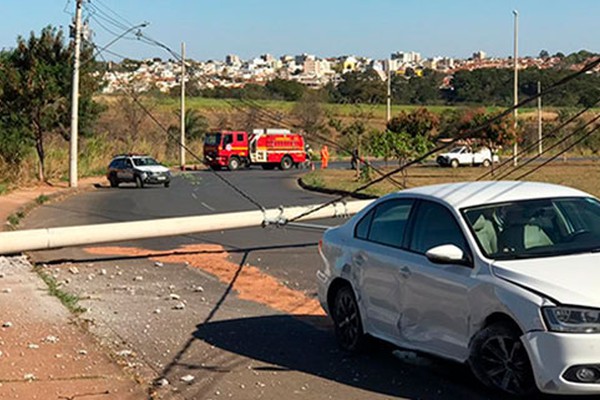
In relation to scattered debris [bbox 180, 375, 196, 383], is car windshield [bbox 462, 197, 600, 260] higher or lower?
higher

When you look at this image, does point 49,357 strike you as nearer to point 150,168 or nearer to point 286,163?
point 150,168

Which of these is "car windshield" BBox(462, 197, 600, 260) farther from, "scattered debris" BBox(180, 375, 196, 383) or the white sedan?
"scattered debris" BBox(180, 375, 196, 383)

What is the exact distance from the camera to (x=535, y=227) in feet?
25.5

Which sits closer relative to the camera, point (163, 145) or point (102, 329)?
point (102, 329)

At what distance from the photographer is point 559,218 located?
7930 mm

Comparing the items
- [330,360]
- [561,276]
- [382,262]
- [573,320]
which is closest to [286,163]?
[330,360]

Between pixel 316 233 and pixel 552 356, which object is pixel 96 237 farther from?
pixel 552 356

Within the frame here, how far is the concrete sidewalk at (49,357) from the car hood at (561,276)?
2960 millimetres

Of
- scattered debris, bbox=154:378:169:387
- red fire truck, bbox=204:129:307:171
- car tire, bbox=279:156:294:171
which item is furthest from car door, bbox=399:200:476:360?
car tire, bbox=279:156:294:171

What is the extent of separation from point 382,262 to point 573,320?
2.29 m

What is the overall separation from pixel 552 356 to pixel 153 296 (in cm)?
704

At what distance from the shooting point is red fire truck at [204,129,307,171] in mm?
59250

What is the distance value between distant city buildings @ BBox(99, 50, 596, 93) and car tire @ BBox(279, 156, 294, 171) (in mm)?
5547

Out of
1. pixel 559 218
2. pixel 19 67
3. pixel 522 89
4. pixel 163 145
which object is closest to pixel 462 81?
pixel 522 89
